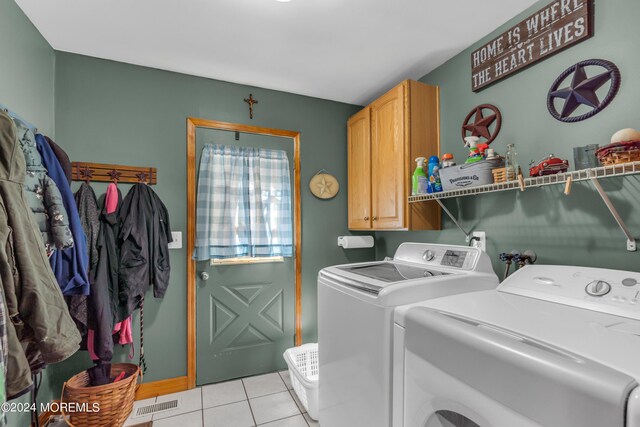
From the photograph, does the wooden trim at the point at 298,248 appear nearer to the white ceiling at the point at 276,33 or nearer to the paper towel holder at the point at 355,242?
the paper towel holder at the point at 355,242

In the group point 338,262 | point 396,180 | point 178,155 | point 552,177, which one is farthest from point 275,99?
point 552,177

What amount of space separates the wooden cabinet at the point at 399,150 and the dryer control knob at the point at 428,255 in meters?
0.32

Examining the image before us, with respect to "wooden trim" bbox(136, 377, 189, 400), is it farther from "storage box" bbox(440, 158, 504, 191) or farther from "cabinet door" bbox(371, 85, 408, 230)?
"storage box" bbox(440, 158, 504, 191)

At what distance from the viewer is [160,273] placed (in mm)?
2121

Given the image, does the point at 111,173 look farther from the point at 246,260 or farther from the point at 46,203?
the point at 246,260

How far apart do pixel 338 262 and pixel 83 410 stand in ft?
6.66

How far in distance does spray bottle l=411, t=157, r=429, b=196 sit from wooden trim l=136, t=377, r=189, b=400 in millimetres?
2231

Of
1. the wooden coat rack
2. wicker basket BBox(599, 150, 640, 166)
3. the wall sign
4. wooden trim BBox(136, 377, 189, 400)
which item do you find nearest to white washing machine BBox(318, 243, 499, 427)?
wicker basket BBox(599, 150, 640, 166)

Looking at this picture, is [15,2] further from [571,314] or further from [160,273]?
[571,314]

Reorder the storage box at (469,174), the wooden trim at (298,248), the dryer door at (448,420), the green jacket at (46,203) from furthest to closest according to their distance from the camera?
the wooden trim at (298,248), the storage box at (469,174), the green jacket at (46,203), the dryer door at (448,420)

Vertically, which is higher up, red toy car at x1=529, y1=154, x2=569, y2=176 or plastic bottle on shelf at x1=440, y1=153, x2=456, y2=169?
plastic bottle on shelf at x1=440, y1=153, x2=456, y2=169

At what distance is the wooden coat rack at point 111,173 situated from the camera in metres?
2.06

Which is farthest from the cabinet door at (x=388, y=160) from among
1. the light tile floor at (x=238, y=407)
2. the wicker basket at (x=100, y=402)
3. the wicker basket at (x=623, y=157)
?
the wicker basket at (x=100, y=402)

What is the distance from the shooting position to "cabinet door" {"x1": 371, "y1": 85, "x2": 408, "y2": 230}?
2.12 m
